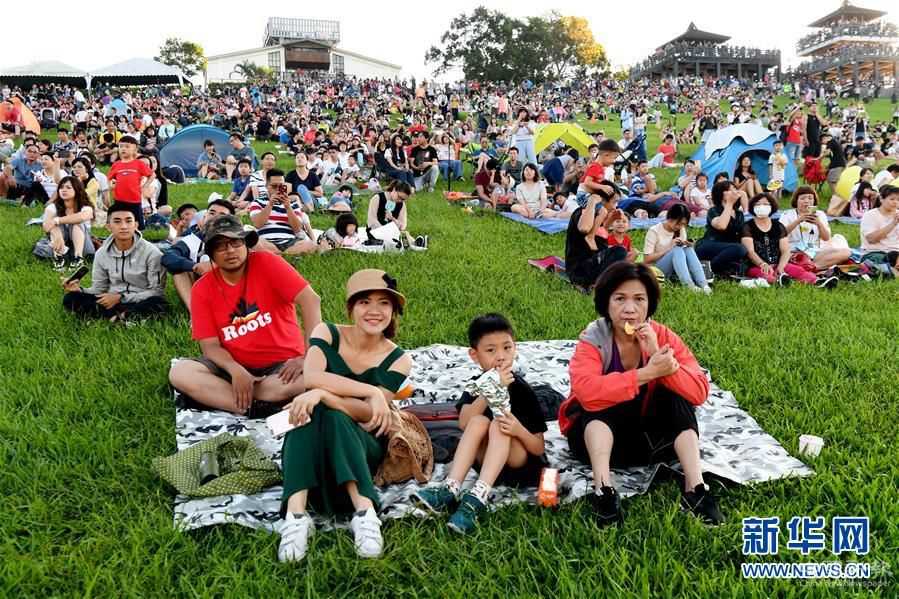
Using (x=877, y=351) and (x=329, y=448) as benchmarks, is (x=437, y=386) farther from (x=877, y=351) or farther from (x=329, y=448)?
(x=877, y=351)

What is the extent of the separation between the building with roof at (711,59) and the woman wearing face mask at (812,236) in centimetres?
5435

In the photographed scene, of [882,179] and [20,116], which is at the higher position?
[20,116]

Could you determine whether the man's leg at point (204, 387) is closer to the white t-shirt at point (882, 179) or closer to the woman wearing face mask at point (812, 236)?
the woman wearing face mask at point (812, 236)

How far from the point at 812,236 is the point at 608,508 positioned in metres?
6.57

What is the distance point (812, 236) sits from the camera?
7984 mm

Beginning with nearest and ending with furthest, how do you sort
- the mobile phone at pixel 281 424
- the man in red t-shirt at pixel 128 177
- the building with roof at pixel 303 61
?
the mobile phone at pixel 281 424, the man in red t-shirt at pixel 128 177, the building with roof at pixel 303 61

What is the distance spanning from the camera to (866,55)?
156 feet

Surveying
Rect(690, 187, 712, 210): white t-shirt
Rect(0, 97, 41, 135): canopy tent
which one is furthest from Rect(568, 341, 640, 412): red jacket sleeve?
Rect(0, 97, 41, 135): canopy tent

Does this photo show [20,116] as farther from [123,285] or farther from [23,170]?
[123,285]

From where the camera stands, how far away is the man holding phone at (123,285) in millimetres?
5422

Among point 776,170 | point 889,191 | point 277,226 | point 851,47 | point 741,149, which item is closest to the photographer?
point 889,191

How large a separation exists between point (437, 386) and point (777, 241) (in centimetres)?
494

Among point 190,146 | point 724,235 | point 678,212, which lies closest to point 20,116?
point 190,146

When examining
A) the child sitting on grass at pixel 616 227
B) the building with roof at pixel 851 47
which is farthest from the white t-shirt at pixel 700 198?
the building with roof at pixel 851 47
